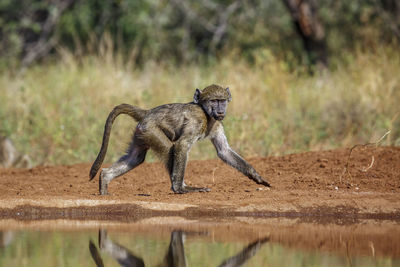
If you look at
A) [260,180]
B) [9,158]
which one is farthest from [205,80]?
[260,180]

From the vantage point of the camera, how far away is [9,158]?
11148 millimetres

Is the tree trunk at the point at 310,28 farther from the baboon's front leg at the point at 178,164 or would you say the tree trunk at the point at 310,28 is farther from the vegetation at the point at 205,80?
the baboon's front leg at the point at 178,164

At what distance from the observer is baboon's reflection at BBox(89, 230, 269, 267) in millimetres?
5285

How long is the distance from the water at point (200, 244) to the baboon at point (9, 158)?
4386 mm

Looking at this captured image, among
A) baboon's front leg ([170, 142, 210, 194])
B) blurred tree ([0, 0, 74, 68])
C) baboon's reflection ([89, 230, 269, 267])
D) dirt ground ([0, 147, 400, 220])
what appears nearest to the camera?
baboon's reflection ([89, 230, 269, 267])

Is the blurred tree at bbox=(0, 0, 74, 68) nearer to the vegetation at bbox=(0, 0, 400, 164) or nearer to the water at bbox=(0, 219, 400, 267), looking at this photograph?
the vegetation at bbox=(0, 0, 400, 164)

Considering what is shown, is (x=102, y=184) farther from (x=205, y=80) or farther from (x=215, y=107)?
(x=205, y=80)

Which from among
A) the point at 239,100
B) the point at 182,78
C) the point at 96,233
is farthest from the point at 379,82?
the point at 96,233

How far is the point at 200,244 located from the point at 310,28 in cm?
1289

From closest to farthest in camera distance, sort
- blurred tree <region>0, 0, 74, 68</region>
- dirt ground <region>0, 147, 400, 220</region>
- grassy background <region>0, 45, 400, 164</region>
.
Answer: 1. dirt ground <region>0, 147, 400, 220</region>
2. grassy background <region>0, 45, 400, 164</region>
3. blurred tree <region>0, 0, 74, 68</region>

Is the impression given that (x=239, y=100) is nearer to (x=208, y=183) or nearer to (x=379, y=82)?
(x=379, y=82)

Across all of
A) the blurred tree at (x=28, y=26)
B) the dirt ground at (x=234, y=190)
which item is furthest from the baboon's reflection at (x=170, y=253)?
the blurred tree at (x=28, y=26)

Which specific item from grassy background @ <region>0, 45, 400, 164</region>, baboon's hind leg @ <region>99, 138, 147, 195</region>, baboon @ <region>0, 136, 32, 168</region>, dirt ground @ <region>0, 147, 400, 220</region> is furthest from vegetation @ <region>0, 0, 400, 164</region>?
Result: baboon's hind leg @ <region>99, 138, 147, 195</region>

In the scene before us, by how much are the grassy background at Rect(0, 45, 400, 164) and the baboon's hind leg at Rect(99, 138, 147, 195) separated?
9.09 ft
